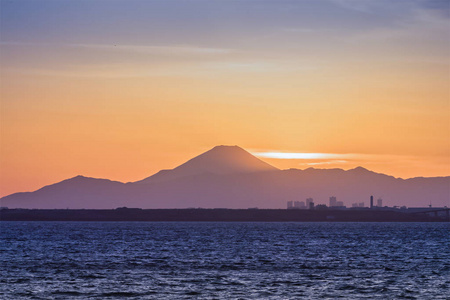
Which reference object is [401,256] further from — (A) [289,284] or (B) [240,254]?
(A) [289,284]

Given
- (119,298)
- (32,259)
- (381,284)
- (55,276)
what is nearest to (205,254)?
(32,259)

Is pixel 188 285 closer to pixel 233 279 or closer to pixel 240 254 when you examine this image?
pixel 233 279

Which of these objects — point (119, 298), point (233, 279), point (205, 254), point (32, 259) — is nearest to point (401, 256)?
point (205, 254)

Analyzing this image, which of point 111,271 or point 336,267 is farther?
point 336,267

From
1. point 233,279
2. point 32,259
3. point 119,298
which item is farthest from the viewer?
point 32,259

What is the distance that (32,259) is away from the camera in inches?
3317

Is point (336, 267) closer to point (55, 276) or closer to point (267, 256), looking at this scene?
point (267, 256)

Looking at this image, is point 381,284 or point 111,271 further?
point 111,271

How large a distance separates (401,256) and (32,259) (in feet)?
142

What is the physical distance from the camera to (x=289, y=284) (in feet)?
192

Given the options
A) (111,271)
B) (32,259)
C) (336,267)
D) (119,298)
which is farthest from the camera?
(32,259)

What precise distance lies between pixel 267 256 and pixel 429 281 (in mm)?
29567

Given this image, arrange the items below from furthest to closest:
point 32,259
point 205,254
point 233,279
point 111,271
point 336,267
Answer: point 205,254 → point 32,259 → point 336,267 → point 111,271 → point 233,279

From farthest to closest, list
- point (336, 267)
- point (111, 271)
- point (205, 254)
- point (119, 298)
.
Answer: point (205, 254) → point (336, 267) → point (111, 271) → point (119, 298)
